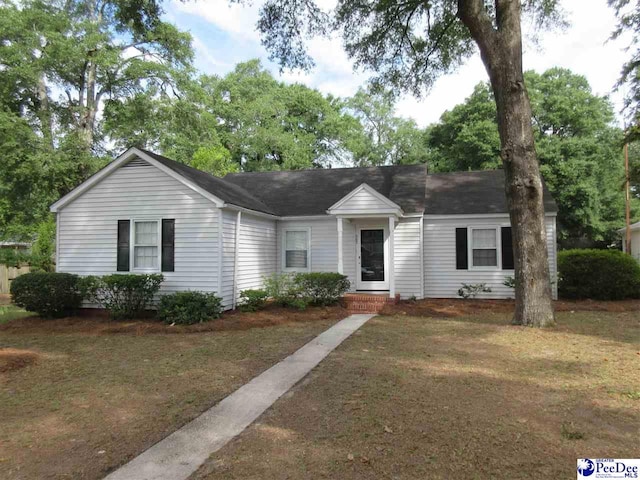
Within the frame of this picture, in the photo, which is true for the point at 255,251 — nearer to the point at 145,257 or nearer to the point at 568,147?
the point at 145,257

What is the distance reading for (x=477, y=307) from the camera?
12609 millimetres

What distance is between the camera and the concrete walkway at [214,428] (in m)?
3.53

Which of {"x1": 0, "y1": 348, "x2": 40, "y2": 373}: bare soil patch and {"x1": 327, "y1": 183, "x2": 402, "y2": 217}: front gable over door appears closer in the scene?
{"x1": 0, "y1": 348, "x2": 40, "y2": 373}: bare soil patch

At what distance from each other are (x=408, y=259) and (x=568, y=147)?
1861cm

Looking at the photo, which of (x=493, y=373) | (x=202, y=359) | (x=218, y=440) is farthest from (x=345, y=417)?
(x=202, y=359)

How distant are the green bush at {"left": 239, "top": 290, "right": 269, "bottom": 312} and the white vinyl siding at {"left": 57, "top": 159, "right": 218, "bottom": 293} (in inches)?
43.8

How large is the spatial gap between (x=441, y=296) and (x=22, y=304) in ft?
40.4

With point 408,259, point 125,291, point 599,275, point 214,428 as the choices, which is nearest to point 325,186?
point 408,259

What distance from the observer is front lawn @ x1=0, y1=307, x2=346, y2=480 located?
3967mm

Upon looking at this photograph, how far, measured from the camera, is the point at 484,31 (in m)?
10.1

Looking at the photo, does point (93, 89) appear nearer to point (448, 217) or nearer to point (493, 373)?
point (448, 217)

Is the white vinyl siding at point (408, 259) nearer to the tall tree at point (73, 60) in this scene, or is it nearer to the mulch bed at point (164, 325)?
the mulch bed at point (164, 325)

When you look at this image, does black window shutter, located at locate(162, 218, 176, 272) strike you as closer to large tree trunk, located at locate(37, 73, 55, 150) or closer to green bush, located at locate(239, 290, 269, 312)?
green bush, located at locate(239, 290, 269, 312)

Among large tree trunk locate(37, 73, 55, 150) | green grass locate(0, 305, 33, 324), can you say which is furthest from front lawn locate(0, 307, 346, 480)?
large tree trunk locate(37, 73, 55, 150)
